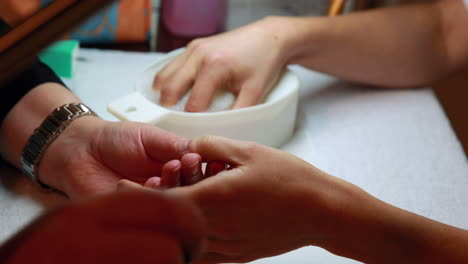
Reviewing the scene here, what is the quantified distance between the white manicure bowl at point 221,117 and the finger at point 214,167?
16 cm

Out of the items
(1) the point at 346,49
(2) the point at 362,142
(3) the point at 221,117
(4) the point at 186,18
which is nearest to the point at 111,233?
(3) the point at 221,117

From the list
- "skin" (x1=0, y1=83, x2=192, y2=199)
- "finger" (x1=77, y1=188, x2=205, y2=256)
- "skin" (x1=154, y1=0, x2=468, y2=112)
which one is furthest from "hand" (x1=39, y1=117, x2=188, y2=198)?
"finger" (x1=77, y1=188, x2=205, y2=256)

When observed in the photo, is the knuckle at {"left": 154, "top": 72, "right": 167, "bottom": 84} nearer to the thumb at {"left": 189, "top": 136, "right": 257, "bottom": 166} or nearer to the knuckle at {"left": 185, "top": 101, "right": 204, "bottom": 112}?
the knuckle at {"left": 185, "top": 101, "right": 204, "bottom": 112}

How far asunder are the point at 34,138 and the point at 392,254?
37 centimetres

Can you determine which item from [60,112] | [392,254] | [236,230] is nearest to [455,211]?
[392,254]

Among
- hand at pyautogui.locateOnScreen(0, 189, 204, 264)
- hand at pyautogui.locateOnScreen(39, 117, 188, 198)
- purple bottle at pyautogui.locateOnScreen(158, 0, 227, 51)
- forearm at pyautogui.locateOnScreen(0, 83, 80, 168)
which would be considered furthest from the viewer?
purple bottle at pyautogui.locateOnScreen(158, 0, 227, 51)

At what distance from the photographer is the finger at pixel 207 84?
55cm

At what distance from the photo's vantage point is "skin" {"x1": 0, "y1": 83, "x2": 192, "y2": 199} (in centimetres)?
45

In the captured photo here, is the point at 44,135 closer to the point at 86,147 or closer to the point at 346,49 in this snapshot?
the point at 86,147

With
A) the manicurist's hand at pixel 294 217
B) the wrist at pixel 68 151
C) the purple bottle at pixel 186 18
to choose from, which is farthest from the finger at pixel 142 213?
the purple bottle at pixel 186 18

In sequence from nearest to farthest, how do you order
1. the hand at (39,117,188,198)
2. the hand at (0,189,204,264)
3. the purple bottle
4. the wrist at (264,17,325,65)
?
the hand at (0,189,204,264) → the hand at (39,117,188,198) → the wrist at (264,17,325,65) → the purple bottle

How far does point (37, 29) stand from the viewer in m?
0.21

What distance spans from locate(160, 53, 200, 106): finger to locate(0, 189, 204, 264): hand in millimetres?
383

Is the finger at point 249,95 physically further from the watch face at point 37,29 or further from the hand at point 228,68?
the watch face at point 37,29
